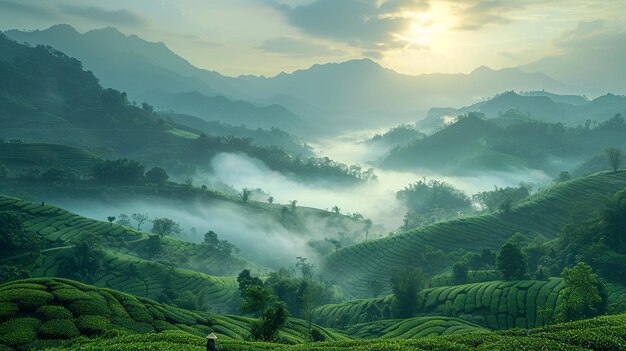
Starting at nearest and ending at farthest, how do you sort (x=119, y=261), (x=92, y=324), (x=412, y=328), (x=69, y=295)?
(x=92, y=324) → (x=69, y=295) → (x=412, y=328) → (x=119, y=261)

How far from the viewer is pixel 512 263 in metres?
103

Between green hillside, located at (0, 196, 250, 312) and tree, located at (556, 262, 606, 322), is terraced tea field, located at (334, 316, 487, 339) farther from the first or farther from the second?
green hillside, located at (0, 196, 250, 312)

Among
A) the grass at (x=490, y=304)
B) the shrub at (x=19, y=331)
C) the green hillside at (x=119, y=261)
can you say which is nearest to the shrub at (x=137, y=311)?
the shrub at (x=19, y=331)

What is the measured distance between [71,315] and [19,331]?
549cm

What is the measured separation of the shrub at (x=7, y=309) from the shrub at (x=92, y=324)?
19.5 feet

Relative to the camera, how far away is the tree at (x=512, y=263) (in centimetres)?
10250

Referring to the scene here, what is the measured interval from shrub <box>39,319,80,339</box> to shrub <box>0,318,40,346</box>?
2.54ft

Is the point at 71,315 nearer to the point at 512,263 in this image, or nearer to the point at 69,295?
the point at 69,295

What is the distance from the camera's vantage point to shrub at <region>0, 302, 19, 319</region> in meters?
41.5

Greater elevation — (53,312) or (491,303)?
(491,303)

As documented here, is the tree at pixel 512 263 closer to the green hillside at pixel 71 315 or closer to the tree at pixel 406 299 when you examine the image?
the tree at pixel 406 299

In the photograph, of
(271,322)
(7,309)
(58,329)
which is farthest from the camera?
(271,322)

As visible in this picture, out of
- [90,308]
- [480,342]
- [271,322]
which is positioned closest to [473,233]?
[271,322]

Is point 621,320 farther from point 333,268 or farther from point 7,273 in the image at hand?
point 333,268
